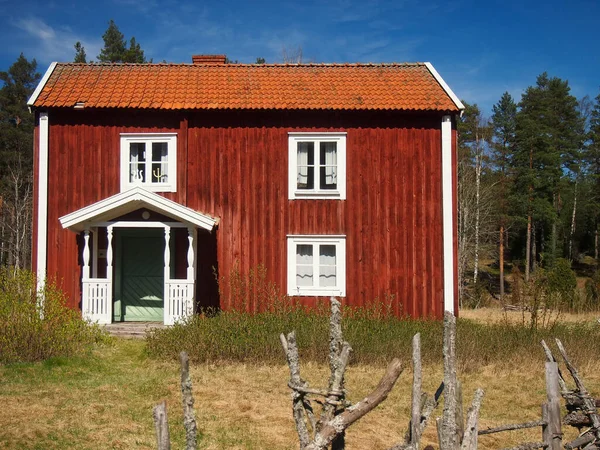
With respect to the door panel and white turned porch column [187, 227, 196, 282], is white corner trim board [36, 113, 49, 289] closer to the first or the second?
the door panel

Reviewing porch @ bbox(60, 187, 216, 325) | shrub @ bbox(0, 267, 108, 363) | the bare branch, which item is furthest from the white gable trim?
the bare branch

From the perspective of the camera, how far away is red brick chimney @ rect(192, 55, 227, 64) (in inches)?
709

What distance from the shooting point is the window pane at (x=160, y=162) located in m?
15.9

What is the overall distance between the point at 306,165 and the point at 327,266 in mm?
2688

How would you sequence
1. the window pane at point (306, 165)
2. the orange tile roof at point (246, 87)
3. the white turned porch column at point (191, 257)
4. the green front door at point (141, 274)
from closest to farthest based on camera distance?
the white turned porch column at point (191, 257) → the orange tile roof at point (246, 87) → the window pane at point (306, 165) → the green front door at point (141, 274)

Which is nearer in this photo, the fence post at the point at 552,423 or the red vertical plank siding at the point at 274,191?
the fence post at the point at 552,423

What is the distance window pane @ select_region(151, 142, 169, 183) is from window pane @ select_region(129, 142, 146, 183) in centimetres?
26

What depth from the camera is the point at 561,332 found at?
12.9 meters

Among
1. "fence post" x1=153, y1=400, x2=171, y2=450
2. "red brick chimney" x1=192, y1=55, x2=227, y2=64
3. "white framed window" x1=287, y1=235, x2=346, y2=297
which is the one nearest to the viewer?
"fence post" x1=153, y1=400, x2=171, y2=450

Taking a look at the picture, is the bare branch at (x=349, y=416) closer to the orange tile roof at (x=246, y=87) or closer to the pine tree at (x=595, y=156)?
the orange tile roof at (x=246, y=87)

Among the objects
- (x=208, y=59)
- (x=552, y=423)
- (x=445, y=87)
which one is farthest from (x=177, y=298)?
(x=552, y=423)

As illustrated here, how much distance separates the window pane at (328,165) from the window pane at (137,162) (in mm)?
4650

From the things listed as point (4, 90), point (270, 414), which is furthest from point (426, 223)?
point (4, 90)

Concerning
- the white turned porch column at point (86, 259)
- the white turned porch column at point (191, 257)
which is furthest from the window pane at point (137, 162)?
the white turned porch column at point (191, 257)
